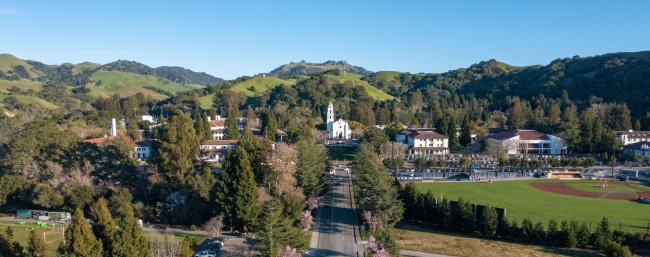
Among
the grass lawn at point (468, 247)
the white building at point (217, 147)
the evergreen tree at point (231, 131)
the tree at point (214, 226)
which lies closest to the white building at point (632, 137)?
the grass lawn at point (468, 247)

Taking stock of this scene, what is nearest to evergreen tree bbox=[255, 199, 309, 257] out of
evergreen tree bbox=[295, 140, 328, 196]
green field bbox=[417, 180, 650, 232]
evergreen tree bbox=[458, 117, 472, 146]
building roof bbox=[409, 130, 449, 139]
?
evergreen tree bbox=[295, 140, 328, 196]

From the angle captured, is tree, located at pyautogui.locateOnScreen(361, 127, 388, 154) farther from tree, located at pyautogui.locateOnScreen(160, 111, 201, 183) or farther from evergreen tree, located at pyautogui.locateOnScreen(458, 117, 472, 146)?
tree, located at pyautogui.locateOnScreen(160, 111, 201, 183)

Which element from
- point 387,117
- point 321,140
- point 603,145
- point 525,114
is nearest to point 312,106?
point 387,117

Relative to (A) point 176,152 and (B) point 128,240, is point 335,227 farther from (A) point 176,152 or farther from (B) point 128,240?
(A) point 176,152

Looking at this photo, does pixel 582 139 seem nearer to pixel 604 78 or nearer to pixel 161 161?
pixel 161 161

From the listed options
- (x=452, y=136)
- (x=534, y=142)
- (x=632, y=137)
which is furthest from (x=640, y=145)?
(x=452, y=136)

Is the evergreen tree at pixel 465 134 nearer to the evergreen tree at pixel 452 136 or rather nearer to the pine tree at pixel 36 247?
the evergreen tree at pixel 452 136
